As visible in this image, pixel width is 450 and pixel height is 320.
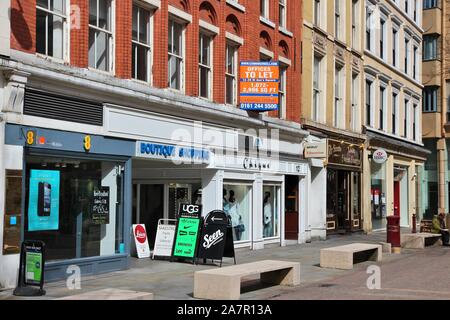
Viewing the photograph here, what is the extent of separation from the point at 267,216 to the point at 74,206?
987cm

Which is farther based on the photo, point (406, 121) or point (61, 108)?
point (406, 121)

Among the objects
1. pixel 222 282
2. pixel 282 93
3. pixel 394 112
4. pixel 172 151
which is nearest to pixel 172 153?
pixel 172 151

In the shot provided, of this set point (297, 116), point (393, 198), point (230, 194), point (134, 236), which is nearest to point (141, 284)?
point (134, 236)

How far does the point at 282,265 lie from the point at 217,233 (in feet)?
10.6

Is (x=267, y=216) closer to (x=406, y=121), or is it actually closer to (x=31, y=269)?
(x=31, y=269)

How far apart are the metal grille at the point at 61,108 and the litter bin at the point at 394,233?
10.8m

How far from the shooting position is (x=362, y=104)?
3011 cm

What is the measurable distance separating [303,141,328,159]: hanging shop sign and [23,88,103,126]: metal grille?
37.7 ft

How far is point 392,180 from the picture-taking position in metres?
34.1

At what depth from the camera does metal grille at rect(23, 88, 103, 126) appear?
12.2 metres

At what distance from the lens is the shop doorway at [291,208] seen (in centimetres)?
2381

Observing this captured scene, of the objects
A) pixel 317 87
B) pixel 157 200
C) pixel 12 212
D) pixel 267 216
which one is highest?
pixel 317 87

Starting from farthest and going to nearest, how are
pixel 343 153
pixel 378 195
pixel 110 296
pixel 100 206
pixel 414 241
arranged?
pixel 378 195 < pixel 343 153 < pixel 414 241 < pixel 100 206 < pixel 110 296

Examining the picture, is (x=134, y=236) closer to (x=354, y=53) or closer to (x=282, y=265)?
(x=282, y=265)
